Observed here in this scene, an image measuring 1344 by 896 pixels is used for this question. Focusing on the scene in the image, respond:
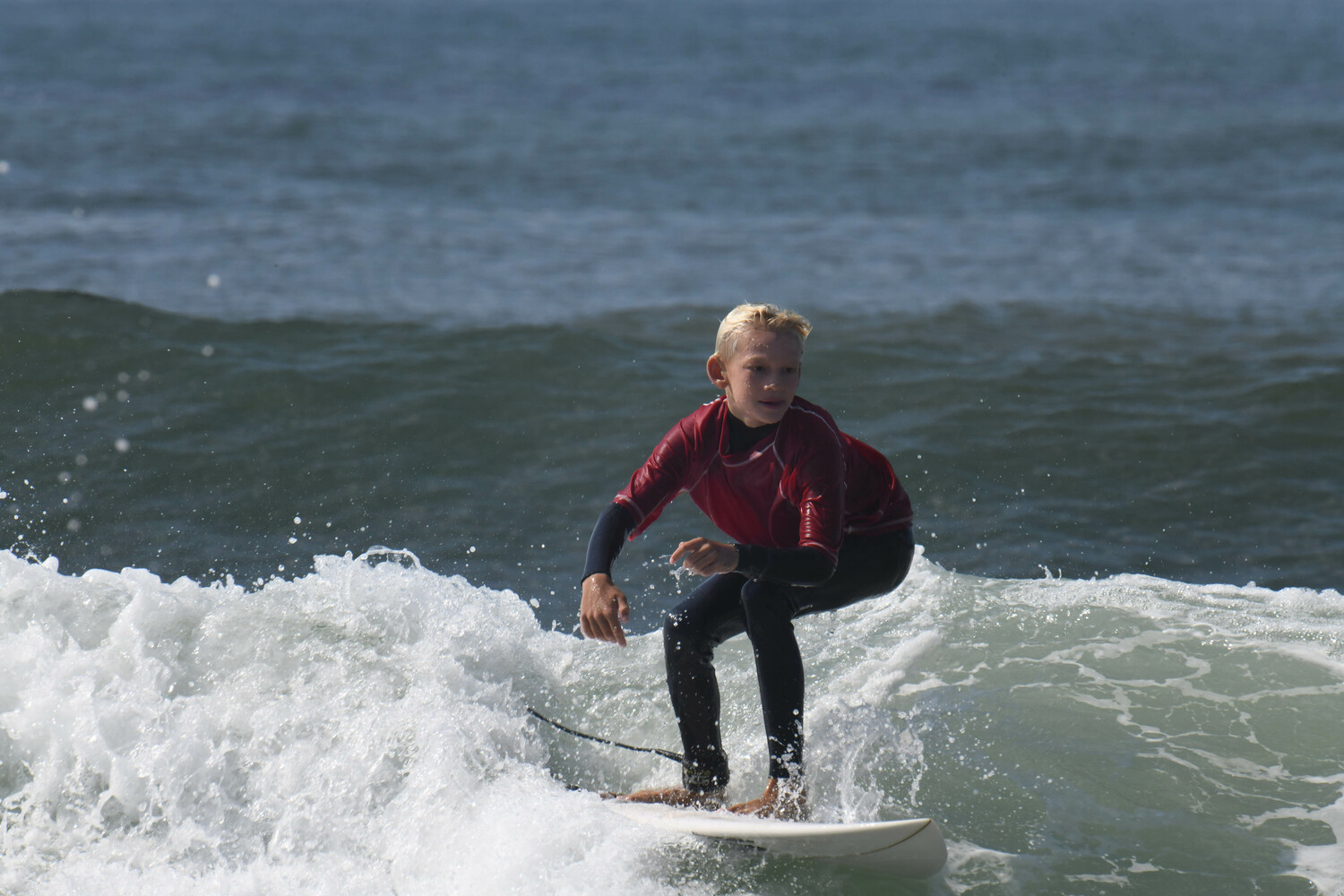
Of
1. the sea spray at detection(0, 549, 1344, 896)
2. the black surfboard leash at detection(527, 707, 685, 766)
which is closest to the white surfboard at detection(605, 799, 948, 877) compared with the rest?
the sea spray at detection(0, 549, 1344, 896)

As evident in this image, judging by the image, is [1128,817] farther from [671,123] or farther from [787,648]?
[671,123]

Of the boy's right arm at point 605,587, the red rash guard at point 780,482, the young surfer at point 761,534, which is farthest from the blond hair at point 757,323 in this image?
the boy's right arm at point 605,587

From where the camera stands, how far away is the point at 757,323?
11.9 ft

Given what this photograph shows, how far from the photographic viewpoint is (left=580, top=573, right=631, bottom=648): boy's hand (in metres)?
3.50

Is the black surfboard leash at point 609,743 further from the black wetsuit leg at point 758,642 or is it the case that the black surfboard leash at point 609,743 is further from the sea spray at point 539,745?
the black wetsuit leg at point 758,642

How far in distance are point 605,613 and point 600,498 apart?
435 centimetres

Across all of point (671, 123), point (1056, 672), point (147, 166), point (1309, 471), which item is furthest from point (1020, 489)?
point (671, 123)

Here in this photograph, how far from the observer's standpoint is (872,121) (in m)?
27.0

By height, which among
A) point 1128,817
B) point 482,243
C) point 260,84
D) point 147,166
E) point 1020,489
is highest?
point 260,84

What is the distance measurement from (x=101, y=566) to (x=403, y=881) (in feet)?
13.0

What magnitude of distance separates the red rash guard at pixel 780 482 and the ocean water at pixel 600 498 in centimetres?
72

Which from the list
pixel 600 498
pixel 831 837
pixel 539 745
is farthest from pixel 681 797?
pixel 600 498

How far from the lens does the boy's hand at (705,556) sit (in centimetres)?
324

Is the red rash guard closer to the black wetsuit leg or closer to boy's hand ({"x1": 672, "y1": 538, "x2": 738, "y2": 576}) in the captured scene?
the black wetsuit leg
